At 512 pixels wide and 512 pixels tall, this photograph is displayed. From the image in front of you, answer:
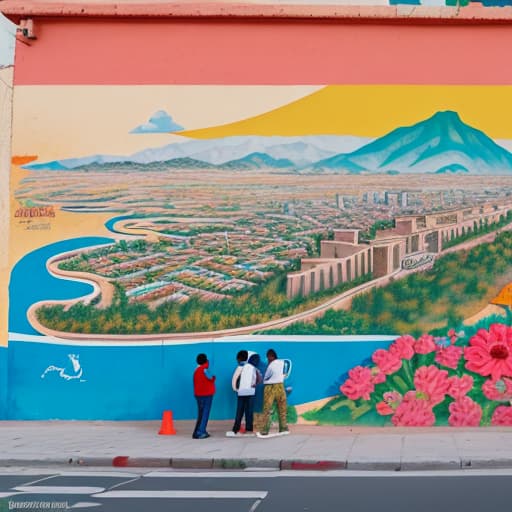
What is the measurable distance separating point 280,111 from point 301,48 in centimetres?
122

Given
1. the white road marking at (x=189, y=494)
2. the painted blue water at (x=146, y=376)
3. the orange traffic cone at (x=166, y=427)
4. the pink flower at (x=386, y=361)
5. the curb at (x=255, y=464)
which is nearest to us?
the white road marking at (x=189, y=494)

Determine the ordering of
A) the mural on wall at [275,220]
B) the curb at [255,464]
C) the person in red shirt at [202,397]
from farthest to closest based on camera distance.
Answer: the mural on wall at [275,220] → the person in red shirt at [202,397] → the curb at [255,464]

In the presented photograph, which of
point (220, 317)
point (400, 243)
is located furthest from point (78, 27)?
Result: point (400, 243)

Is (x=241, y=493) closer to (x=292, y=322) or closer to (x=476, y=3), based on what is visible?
(x=292, y=322)

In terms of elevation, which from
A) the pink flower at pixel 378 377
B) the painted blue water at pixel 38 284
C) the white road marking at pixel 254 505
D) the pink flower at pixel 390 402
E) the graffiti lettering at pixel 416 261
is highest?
the graffiti lettering at pixel 416 261

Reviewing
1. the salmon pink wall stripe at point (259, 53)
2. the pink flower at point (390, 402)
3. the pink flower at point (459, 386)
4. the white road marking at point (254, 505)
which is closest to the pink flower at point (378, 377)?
the pink flower at point (390, 402)

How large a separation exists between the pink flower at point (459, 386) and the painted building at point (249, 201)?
7.3 inches

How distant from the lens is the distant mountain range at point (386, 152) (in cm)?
1828

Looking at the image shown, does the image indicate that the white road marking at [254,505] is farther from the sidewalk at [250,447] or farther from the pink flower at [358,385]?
the pink flower at [358,385]

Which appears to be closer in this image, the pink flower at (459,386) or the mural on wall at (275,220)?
the pink flower at (459,386)

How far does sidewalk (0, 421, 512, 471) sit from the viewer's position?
46.0 feet

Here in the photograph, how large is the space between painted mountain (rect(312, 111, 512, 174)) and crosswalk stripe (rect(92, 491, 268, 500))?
836cm

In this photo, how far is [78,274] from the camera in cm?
1844

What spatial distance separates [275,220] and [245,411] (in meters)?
3.52
